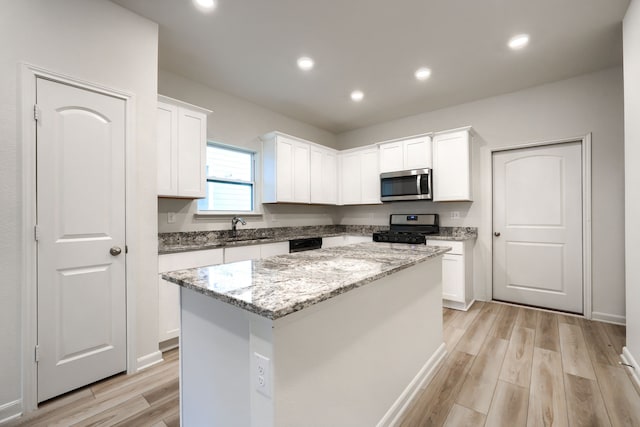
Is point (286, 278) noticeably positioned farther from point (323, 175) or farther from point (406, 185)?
point (323, 175)

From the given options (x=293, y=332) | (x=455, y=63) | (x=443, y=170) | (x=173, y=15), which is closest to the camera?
(x=293, y=332)

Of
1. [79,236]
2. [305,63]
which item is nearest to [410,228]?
[305,63]

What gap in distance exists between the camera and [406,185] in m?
4.02

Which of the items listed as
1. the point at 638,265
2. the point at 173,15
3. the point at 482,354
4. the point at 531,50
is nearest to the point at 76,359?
the point at 173,15

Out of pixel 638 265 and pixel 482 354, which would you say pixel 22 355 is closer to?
pixel 482 354

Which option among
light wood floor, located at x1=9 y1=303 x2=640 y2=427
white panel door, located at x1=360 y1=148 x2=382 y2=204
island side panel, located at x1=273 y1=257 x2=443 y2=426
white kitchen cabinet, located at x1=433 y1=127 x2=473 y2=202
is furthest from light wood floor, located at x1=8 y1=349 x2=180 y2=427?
white kitchen cabinet, located at x1=433 y1=127 x2=473 y2=202

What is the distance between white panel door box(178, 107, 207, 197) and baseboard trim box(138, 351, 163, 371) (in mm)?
1421

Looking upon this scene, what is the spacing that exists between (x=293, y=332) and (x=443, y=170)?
349cm

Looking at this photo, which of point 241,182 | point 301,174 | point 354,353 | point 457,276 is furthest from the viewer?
point 301,174

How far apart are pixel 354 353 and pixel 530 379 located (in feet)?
5.20

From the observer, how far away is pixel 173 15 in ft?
7.13

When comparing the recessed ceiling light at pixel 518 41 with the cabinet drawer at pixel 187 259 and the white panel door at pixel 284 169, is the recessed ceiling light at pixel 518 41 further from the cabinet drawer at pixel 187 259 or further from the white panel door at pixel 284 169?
the cabinet drawer at pixel 187 259

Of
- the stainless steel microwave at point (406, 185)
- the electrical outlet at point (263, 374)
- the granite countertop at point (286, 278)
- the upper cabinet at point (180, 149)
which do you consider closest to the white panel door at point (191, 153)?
the upper cabinet at point (180, 149)

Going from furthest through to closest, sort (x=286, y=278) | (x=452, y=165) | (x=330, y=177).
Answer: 1. (x=330, y=177)
2. (x=452, y=165)
3. (x=286, y=278)
